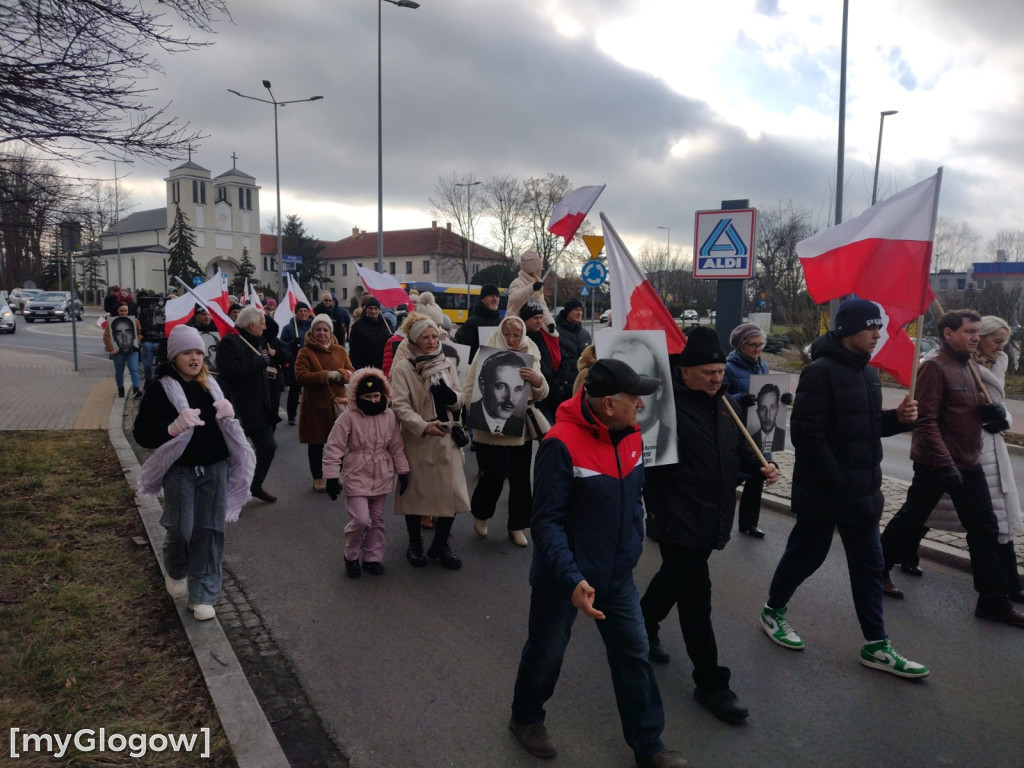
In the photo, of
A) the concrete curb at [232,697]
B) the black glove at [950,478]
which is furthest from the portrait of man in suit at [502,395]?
the black glove at [950,478]

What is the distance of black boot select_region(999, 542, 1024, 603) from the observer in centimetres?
487

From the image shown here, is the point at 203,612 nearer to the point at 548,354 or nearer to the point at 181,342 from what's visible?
the point at 181,342

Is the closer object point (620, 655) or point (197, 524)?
point (620, 655)

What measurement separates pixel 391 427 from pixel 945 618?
404 centimetres

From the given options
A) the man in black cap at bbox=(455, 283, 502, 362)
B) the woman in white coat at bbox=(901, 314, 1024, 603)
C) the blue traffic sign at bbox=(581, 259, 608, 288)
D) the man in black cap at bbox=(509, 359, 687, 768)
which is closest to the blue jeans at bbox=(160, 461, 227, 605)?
the man in black cap at bbox=(509, 359, 687, 768)

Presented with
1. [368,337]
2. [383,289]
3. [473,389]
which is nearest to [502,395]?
[473,389]

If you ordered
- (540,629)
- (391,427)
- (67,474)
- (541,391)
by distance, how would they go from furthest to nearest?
(67,474) < (541,391) < (391,427) < (540,629)

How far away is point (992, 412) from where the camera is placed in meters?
4.82

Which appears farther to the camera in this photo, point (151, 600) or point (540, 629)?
point (151, 600)

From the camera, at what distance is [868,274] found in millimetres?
4867

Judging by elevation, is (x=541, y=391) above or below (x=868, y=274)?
below

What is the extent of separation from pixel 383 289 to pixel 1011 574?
9.90 meters

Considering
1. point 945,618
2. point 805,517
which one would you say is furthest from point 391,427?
point 945,618

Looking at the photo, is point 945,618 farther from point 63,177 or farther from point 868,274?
point 63,177
